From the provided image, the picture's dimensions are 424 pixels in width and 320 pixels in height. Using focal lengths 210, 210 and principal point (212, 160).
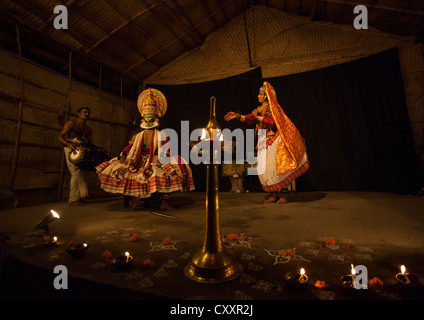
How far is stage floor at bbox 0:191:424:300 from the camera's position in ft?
3.21

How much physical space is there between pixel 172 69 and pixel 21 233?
6.08 m

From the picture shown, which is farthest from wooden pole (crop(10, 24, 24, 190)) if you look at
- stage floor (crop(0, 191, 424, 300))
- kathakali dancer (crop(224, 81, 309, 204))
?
kathakali dancer (crop(224, 81, 309, 204))

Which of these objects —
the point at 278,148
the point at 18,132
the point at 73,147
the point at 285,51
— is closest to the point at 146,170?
the point at 73,147

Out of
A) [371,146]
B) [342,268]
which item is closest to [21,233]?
[342,268]

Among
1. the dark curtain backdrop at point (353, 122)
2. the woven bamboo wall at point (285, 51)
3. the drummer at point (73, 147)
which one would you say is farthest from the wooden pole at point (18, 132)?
the dark curtain backdrop at point (353, 122)

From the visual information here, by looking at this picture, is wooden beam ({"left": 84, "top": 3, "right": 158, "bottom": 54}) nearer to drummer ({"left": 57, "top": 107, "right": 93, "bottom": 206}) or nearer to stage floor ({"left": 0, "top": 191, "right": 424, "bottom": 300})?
drummer ({"left": 57, "top": 107, "right": 93, "bottom": 206})

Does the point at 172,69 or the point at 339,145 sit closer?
the point at 339,145

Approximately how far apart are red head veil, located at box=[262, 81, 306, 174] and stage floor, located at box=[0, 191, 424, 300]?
2.99 ft

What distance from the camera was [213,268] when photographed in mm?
1046

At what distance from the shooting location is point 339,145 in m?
4.89

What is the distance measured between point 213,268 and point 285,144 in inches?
104

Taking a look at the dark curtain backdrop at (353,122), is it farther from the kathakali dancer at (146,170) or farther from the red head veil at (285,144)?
the kathakali dancer at (146,170)

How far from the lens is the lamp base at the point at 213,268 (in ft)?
3.43
